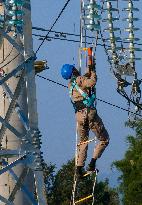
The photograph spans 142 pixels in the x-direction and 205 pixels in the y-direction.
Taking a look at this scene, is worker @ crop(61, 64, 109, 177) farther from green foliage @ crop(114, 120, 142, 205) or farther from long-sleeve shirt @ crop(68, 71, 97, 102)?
green foliage @ crop(114, 120, 142, 205)

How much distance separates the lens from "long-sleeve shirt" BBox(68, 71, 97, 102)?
11195mm

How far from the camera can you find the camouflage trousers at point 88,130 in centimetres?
1158

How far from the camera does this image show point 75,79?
1152 cm

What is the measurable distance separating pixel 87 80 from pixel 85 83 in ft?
0.24

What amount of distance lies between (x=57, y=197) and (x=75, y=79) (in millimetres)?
43538

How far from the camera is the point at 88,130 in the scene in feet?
38.9

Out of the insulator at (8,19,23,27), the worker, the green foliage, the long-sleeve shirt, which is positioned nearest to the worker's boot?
the worker

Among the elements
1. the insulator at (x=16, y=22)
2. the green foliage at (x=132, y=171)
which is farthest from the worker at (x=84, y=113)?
the green foliage at (x=132, y=171)

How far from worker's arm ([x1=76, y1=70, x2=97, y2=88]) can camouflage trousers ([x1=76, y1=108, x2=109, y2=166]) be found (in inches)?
14.7

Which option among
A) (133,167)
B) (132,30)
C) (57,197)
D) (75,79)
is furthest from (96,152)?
(57,197)

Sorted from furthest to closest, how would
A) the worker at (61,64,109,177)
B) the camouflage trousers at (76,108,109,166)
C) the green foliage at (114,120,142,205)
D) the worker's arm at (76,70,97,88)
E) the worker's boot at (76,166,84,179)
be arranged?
the green foliage at (114,120,142,205) < the worker's boot at (76,166,84,179) < the camouflage trousers at (76,108,109,166) < the worker at (61,64,109,177) < the worker's arm at (76,70,97,88)

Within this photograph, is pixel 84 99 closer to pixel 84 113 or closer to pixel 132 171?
pixel 84 113

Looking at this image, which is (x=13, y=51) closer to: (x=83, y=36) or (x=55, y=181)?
(x=83, y=36)

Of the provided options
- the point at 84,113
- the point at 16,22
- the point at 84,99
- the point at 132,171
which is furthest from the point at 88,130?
the point at 132,171
